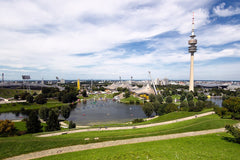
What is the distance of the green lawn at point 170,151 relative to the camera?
12255 millimetres

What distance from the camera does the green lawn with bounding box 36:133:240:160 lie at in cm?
1225

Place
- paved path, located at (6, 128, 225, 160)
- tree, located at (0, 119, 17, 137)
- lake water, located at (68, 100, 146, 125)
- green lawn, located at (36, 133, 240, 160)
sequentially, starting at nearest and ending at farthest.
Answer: green lawn, located at (36, 133, 240, 160) < paved path, located at (6, 128, 225, 160) < tree, located at (0, 119, 17, 137) < lake water, located at (68, 100, 146, 125)

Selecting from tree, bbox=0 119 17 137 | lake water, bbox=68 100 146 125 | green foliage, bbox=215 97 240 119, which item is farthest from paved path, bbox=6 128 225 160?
lake water, bbox=68 100 146 125

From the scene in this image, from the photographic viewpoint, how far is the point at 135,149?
45.5 ft

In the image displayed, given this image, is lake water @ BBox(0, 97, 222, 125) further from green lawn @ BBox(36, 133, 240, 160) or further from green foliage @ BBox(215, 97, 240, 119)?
green lawn @ BBox(36, 133, 240, 160)

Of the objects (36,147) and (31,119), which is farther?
(31,119)

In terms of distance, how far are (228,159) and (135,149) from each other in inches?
321

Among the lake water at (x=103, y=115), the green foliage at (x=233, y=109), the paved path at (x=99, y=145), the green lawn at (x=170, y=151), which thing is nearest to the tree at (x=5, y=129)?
the paved path at (x=99, y=145)

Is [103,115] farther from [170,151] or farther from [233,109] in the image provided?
[170,151]

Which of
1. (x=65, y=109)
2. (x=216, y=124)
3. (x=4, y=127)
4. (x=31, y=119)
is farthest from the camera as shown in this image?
(x=65, y=109)

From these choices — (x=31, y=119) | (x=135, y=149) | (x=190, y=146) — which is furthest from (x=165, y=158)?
(x=31, y=119)

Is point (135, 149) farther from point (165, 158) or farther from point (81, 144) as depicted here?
point (81, 144)

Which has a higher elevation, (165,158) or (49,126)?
(165,158)

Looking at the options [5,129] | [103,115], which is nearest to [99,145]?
[5,129]
